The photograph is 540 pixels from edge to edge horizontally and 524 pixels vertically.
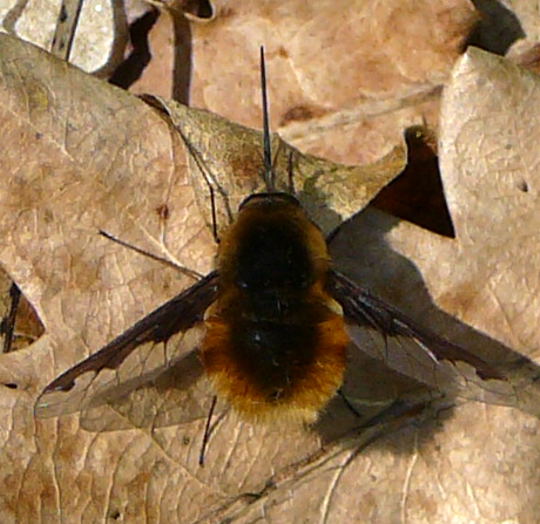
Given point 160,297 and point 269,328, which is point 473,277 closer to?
point 269,328

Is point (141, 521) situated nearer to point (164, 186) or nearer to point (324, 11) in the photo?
point (164, 186)

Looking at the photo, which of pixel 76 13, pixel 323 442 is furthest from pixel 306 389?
pixel 76 13

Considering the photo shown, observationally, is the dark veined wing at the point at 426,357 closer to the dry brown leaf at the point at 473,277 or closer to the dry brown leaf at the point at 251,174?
the dry brown leaf at the point at 473,277

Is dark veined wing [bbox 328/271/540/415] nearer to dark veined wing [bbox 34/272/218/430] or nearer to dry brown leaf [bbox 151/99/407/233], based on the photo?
dry brown leaf [bbox 151/99/407/233]

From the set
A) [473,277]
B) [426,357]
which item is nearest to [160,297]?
[426,357]

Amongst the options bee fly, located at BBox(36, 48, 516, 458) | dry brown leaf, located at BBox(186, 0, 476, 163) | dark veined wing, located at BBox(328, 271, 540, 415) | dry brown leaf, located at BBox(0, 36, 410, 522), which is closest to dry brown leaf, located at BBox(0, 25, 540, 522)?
dry brown leaf, located at BBox(0, 36, 410, 522)
